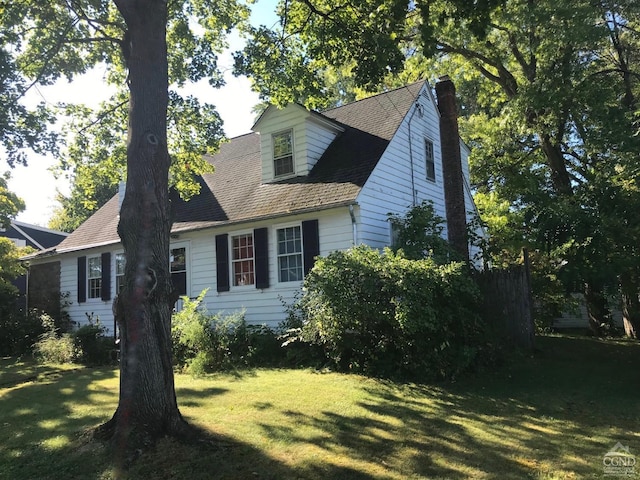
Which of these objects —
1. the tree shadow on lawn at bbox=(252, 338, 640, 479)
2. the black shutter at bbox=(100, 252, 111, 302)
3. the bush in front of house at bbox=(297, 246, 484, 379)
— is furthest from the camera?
the black shutter at bbox=(100, 252, 111, 302)

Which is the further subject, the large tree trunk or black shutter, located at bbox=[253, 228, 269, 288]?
black shutter, located at bbox=[253, 228, 269, 288]

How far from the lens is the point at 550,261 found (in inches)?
593

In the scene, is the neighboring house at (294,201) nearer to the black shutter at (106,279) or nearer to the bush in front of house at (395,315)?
the black shutter at (106,279)

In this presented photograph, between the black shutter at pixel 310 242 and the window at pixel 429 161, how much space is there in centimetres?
522

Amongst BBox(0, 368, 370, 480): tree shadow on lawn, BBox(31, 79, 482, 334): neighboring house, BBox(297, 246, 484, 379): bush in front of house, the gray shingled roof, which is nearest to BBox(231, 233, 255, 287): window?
BBox(31, 79, 482, 334): neighboring house

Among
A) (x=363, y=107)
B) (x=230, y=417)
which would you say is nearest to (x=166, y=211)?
(x=230, y=417)

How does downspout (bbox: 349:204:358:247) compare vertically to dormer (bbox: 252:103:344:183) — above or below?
below

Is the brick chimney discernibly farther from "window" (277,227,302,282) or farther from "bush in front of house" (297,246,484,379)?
"window" (277,227,302,282)

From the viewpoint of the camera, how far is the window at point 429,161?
15531 mm

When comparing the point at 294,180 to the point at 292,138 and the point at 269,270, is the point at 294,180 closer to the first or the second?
the point at 292,138

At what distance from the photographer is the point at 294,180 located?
1380 centimetres

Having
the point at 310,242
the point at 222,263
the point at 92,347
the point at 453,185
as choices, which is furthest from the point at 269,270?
the point at 453,185

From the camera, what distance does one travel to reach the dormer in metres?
13.8

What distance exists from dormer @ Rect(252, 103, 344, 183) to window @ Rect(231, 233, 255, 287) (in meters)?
2.07
